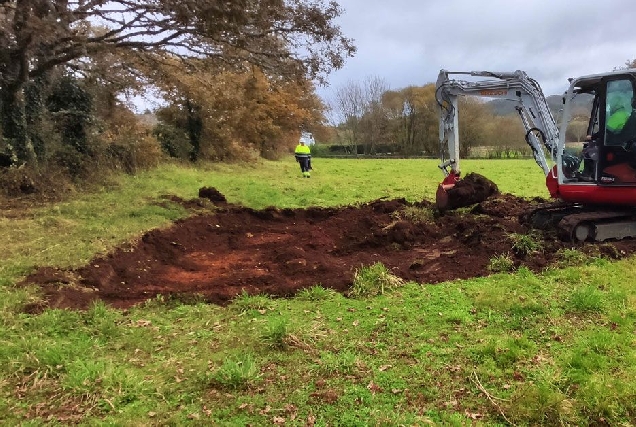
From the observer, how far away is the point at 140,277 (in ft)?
23.8

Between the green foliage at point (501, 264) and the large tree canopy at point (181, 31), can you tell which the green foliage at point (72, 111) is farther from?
the green foliage at point (501, 264)

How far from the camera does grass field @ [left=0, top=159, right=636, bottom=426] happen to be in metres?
3.54

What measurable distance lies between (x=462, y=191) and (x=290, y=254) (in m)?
4.80

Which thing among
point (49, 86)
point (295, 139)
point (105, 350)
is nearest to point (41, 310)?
point (105, 350)

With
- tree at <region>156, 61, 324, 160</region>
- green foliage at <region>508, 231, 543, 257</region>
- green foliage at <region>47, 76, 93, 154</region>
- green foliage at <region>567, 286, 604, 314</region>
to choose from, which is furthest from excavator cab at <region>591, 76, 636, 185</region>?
green foliage at <region>47, 76, 93, 154</region>

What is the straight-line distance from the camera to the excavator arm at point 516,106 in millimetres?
9375

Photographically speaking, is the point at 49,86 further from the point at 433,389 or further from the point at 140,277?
the point at 433,389

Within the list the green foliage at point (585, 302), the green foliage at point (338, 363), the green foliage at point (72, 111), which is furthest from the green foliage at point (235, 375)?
the green foliage at point (72, 111)

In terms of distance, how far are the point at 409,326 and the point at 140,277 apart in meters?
4.24

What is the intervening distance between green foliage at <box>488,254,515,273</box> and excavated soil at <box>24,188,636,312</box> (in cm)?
11

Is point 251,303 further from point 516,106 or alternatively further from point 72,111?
point 72,111

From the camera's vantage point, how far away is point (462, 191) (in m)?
10.8

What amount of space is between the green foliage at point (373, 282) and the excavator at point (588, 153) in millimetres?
3245

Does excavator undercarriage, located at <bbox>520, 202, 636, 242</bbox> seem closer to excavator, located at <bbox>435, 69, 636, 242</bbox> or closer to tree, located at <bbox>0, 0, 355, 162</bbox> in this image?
excavator, located at <bbox>435, 69, 636, 242</bbox>
